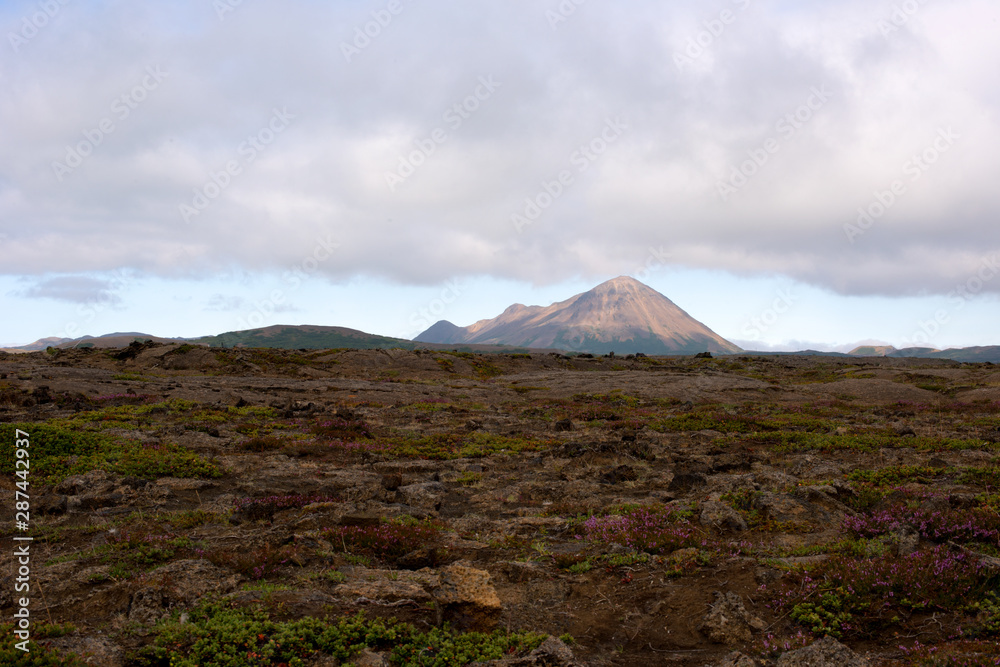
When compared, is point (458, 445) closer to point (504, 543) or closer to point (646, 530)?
point (504, 543)

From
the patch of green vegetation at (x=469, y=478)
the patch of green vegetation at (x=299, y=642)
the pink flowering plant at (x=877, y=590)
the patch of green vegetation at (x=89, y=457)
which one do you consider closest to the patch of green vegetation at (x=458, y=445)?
the patch of green vegetation at (x=469, y=478)

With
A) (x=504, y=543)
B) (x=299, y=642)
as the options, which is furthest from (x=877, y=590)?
(x=299, y=642)

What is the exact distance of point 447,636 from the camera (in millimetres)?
7430

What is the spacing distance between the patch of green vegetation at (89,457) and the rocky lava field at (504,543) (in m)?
0.10

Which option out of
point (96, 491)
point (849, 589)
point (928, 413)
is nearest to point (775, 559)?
point (849, 589)

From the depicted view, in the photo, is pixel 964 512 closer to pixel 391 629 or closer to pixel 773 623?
pixel 773 623

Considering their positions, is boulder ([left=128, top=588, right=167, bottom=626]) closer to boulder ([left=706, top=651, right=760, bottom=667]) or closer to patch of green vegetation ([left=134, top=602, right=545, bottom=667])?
patch of green vegetation ([left=134, top=602, right=545, bottom=667])

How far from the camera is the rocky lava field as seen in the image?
7105 mm

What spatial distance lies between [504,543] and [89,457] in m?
15.8

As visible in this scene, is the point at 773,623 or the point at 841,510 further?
the point at 841,510

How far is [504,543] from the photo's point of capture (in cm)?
1199

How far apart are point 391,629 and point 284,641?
1.42 meters

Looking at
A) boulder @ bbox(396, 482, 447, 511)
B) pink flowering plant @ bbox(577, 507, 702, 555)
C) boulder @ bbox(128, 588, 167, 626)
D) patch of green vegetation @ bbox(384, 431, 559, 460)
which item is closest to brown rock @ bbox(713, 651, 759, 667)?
pink flowering plant @ bbox(577, 507, 702, 555)

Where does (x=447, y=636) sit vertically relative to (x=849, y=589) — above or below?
below
